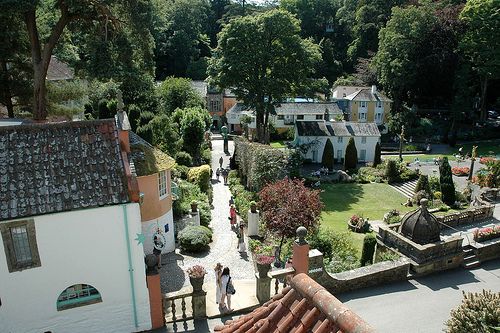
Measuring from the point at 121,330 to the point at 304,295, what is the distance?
9.95m

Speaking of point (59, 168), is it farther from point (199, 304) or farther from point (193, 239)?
point (193, 239)

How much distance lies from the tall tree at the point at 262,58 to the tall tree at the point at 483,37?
2944 cm

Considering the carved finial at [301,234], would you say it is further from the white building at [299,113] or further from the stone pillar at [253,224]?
the white building at [299,113]

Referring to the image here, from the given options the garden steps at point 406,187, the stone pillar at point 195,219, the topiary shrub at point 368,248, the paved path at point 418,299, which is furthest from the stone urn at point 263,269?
the garden steps at point 406,187

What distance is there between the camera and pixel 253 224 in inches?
1024

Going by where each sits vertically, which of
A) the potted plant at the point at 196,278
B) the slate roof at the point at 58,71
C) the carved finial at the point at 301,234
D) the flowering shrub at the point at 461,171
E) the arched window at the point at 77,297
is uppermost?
the slate roof at the point at 58,71

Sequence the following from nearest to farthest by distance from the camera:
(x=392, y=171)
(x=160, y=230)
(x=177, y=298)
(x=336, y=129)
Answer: (x=177, y=298) < (x=160, y=230) < (x=392, y=171) < (x=336, y=129)

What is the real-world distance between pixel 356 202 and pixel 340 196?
1.85 metres

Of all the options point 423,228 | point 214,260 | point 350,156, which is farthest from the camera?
point 350,156

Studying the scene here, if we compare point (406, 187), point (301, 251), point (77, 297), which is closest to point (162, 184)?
point (77, 297)

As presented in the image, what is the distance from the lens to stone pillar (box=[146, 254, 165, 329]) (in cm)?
1382

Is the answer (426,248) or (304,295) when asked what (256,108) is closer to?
(426,248)

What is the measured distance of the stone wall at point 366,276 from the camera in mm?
14977

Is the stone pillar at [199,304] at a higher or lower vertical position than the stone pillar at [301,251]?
lower
